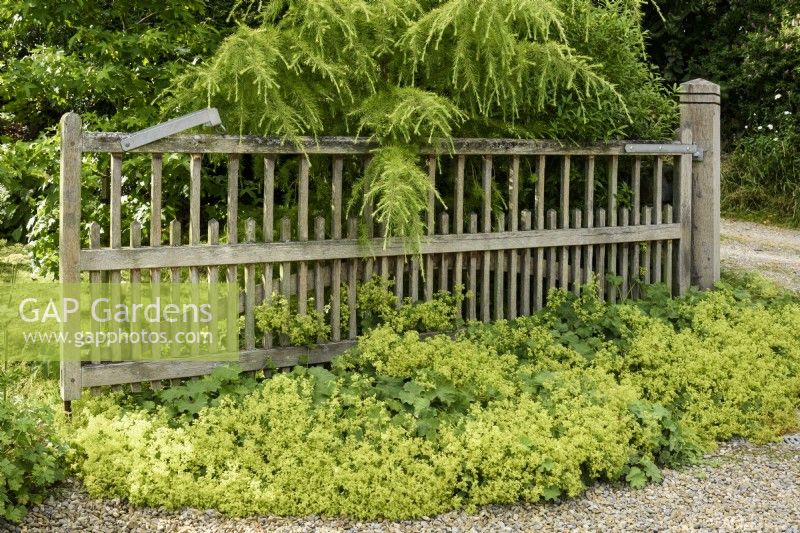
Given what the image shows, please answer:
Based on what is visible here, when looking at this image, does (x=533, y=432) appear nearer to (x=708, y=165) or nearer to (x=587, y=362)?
(x=587, y=362)

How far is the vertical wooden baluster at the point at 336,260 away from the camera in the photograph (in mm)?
5246

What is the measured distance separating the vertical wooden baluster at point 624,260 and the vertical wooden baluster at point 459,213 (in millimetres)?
1400

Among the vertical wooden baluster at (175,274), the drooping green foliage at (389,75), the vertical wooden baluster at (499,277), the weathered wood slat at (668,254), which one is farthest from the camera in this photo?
the weathered wood slat at (668,254)

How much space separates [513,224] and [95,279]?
2673 mm

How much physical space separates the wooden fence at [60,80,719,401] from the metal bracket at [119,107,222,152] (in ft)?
0.17

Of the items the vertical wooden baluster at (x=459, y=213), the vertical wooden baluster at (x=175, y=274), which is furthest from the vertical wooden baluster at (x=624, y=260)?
the vertical wooden baluster at (x=175, y=274)

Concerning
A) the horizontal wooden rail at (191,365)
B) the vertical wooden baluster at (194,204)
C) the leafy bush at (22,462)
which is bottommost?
the leafy bush at (22,462)

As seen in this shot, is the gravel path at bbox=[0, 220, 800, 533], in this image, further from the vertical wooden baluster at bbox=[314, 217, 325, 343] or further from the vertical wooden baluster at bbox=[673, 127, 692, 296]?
the vertical wooden baluster at bbox=[673, 127, 692, 296]

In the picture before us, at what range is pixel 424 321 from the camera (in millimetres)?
5469

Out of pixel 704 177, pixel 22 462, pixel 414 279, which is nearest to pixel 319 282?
pixel 414 279

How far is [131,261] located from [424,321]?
1.78 metres

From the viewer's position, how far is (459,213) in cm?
564

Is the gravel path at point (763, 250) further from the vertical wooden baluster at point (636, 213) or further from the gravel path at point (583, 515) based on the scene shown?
the gravel path at point (583, 515)

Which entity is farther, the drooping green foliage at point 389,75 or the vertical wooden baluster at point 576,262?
the vertical wooden baluster at point 576,262
